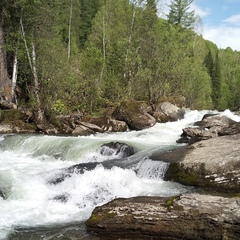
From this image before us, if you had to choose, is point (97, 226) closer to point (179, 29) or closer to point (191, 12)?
point (179, 29)

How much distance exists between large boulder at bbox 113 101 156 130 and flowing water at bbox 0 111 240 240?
234 inches

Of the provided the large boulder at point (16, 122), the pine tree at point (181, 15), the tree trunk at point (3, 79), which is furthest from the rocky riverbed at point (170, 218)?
the pine tree at point (181, 15)

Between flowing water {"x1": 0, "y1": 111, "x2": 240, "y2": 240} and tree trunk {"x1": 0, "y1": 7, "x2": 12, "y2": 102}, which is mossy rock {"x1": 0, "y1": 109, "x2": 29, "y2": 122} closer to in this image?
tree trunk {"x1": 0, "y1": 7, "x2": 12, "y2": 102}

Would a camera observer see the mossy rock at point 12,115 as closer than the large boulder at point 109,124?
Yes

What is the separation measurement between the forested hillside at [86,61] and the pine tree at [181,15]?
332 inches

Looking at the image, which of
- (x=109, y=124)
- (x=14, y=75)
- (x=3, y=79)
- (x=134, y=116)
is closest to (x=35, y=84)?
(x=14, y=75)

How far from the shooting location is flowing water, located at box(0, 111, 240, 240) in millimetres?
7801

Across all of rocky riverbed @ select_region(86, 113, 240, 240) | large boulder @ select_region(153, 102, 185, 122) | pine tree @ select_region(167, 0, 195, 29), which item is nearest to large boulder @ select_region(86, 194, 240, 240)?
rocky riverbed @ select_region(86, 113, 240, 240)

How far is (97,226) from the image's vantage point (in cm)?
713

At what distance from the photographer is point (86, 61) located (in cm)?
2653

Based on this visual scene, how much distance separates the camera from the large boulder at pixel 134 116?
828 inches

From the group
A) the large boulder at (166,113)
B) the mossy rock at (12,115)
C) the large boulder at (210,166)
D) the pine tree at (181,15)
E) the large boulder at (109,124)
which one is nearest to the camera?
the large boulder at (210,166)

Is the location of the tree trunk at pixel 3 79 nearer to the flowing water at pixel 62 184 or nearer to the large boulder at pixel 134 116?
the flowing water at pixel 62 184

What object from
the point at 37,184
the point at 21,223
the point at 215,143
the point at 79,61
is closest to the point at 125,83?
the point at 79,61
